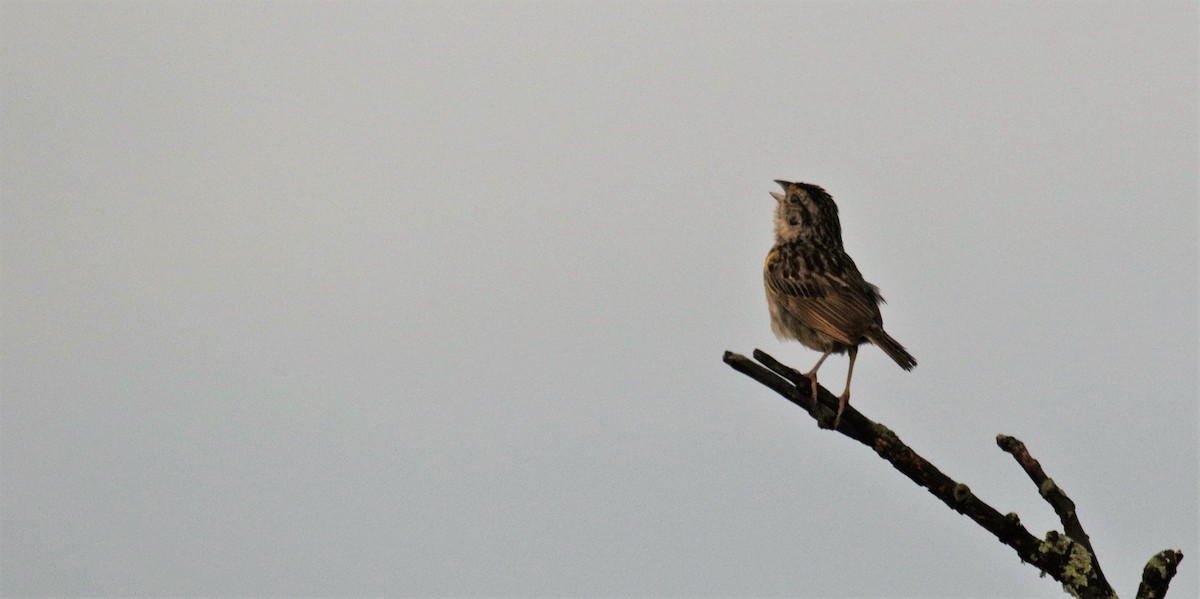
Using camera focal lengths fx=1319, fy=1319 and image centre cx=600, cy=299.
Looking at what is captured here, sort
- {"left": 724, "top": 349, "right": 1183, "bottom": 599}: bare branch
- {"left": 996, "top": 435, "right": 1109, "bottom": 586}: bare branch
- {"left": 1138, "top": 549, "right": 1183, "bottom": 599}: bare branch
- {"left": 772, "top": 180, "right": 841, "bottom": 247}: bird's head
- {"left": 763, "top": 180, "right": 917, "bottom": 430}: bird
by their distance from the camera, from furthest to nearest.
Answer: {"left": 772, "top": 180, "right": 841, "bottom": 247}: bird's head, {"left": 763, "top": 180, "right": 917, "bottom": 430}: bird, {"left": 996, "top": 435, "right": 1109, "bottom": 586}: bare branch, {"left": 724, "top": 349, "right": 1183, "bottom": 599}: bare branch, {"left": 1138, "top": 549, "right": 1183, "bottom": 599}: bare branch

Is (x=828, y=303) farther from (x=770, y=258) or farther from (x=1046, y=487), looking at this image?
(x=1046, y=487)

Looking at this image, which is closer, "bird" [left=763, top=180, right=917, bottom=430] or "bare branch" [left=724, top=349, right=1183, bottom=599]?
"bare branch" [left=724, top=349, right=1183, bottom=599]

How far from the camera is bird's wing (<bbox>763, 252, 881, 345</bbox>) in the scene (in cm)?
941

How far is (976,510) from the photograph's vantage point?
18.2 feet

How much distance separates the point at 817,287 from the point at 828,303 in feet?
0.97

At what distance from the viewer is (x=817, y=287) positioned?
33.0 ft

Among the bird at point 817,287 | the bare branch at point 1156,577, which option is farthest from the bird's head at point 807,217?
the bare branch at point 1156,577

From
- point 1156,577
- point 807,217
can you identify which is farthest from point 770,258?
point 1156,577

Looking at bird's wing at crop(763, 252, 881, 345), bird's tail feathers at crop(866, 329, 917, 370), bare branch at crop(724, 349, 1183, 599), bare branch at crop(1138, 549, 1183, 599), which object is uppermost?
bird's wing at crop(763, 252, 881, 345)

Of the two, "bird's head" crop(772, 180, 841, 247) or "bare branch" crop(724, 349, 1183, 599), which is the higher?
"bird's head" crop(772, 180, 841, 247)

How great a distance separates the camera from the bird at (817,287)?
9367mm

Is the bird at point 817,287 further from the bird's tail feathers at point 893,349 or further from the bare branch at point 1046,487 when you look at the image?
the bare branch at point 1046,487

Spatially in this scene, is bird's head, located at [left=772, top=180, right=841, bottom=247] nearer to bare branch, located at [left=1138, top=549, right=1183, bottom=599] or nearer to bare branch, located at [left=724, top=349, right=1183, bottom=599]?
bare branch, located at [left=724, top=349, right=1183, bottom=599]

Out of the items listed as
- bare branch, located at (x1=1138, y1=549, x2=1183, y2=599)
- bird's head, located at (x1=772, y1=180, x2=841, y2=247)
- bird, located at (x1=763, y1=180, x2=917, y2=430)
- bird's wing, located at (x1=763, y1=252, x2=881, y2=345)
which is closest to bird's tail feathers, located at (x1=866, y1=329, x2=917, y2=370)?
bird, located at (x1=763, y1=180, x2=917, y2=430)
